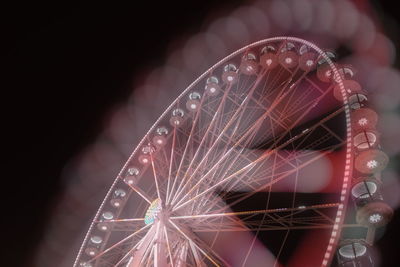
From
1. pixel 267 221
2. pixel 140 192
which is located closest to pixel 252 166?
pixel 267 221

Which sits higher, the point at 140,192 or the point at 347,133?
the point at 140,192

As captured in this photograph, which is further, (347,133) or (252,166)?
(252,166)

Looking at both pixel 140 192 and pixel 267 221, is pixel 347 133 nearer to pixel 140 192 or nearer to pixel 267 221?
pixel 267 221

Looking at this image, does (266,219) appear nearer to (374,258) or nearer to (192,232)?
(192,232)

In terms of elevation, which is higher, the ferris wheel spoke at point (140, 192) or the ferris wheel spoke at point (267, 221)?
the ferris wheel spoke at point (140, 192)

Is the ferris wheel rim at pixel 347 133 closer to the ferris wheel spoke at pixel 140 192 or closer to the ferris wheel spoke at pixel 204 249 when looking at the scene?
the ferris wheel spoke at pixel 140 192

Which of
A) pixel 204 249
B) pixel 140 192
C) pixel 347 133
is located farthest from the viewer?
pixel 140 192

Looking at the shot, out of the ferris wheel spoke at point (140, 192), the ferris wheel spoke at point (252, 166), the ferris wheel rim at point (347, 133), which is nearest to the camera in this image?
the ferris wheel rim at point (347, 133)

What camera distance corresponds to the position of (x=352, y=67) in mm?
8656

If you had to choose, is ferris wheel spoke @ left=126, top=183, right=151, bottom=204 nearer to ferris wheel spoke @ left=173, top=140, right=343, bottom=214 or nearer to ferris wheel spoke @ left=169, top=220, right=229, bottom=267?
ferris wheel spoke @ left=173, top=140, right=343, bottom=214

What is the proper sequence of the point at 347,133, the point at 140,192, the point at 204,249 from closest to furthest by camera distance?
1. the point at 347,133
2. the point at 204,249
3. the point at 140,192

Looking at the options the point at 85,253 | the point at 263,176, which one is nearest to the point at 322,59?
the point at 263,176

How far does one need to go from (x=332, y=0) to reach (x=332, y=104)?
7.33 ft

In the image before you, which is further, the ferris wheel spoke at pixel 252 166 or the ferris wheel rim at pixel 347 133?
the ferris wheel spoke at pixel 252 166
